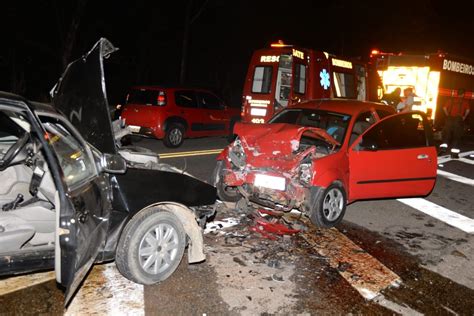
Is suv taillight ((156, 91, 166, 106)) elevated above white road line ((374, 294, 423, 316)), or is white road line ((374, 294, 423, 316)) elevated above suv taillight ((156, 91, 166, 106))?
suv taillight ((156, 91, 166, 106))

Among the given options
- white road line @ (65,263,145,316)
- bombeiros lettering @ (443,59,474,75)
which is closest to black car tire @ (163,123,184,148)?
white road line @ (65,263,145,316)

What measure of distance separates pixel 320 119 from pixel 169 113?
533 centimetres

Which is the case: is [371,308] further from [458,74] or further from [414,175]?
[458,74]

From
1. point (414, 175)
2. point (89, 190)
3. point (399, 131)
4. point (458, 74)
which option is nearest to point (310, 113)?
point (399, 131)

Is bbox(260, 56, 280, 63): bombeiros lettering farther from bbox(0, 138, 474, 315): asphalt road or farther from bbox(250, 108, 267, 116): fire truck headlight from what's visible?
bbox(0, 138, 474, 315): asphalt road

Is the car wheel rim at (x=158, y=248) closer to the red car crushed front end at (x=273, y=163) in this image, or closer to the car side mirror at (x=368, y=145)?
the red car crushed front end at (x=273, y=163)

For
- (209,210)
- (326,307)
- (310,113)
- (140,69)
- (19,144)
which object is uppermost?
(140,69)

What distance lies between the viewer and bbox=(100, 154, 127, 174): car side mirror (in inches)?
135

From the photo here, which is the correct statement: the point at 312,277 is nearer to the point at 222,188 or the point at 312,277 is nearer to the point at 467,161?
the point at 222,188

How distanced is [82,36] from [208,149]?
1561 cm

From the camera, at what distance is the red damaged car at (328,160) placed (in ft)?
17.8

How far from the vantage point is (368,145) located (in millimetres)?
5867

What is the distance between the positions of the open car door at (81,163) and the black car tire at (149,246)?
0.78 feet

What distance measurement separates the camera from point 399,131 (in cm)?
641
